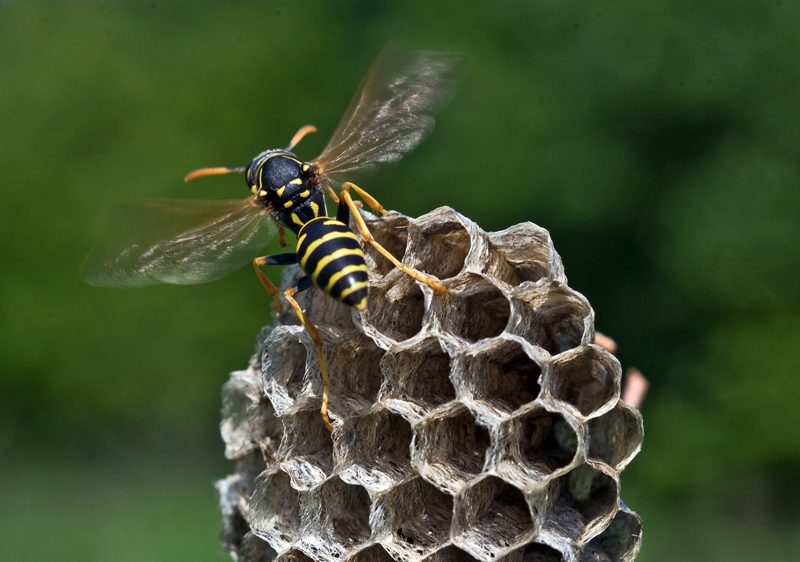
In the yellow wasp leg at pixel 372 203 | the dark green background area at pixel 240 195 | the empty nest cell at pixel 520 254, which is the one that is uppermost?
the yellow wasp leg at pixel 372 203

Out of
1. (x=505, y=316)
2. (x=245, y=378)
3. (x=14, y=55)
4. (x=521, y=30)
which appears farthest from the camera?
(x=14, y=55)

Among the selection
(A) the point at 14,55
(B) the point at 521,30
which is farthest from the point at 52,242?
(B) the point at 521,30

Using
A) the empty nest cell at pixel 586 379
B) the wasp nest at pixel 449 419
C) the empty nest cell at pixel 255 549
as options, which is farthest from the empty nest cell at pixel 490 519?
the empty nest cell at pixel 255 549

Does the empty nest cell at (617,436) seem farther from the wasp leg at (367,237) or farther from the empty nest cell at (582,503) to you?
the wasp leg at (367,237)

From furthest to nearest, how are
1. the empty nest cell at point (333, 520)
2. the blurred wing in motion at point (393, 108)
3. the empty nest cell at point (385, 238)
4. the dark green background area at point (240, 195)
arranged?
the dark green background area at point (240, 195) < the blurred wing in motion at point (393, 108) < the empty nest cell at point (385, 238) < the empty nest cell at point (333, 520)

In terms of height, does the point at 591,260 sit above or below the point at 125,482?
above

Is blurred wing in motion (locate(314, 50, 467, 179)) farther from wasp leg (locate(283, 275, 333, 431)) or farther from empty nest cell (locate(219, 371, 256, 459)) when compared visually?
empty nest cell (locate(219, 371, 256, 459))

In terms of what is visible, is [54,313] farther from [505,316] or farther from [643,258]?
[505,316]
